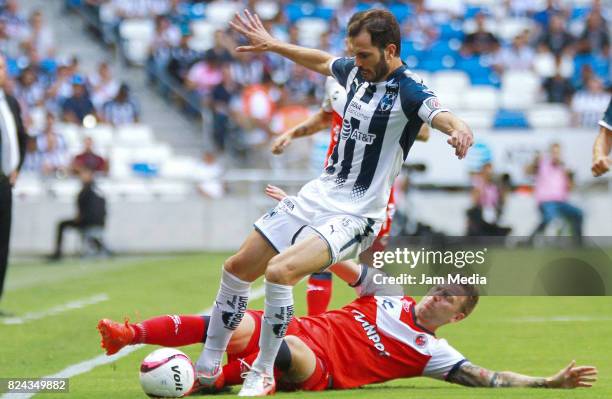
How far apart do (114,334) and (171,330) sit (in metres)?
0.38

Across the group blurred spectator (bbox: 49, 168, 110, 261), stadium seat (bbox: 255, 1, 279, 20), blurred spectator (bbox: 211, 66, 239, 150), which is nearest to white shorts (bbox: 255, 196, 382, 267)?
blurred spectator (bbox: 49, 168, 110, 261)

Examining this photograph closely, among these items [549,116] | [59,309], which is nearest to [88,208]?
[59,309]

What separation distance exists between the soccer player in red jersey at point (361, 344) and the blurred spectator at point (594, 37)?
1817cm

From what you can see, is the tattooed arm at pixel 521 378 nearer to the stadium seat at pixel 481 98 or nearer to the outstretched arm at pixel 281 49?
the outstretched arm at pixel 281 49

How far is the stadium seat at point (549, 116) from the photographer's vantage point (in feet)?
72.5

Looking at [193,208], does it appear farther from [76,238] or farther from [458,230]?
[458,230]

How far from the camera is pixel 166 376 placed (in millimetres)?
6871

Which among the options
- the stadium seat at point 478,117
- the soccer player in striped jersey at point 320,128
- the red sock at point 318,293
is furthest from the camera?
the stadium seat at point 478,117

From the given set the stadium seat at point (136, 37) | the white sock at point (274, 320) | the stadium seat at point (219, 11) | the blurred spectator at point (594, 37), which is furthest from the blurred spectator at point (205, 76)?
the white sock at point (274, 320)

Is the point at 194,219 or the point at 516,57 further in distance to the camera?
the point at 516,57

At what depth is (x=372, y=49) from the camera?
719 centimetres

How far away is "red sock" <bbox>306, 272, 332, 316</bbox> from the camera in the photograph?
9.28 m

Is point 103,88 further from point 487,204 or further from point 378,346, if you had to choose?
point 378,346

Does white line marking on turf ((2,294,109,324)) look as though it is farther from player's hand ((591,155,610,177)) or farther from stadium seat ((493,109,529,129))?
stadium seat ((493,109,529,129))
